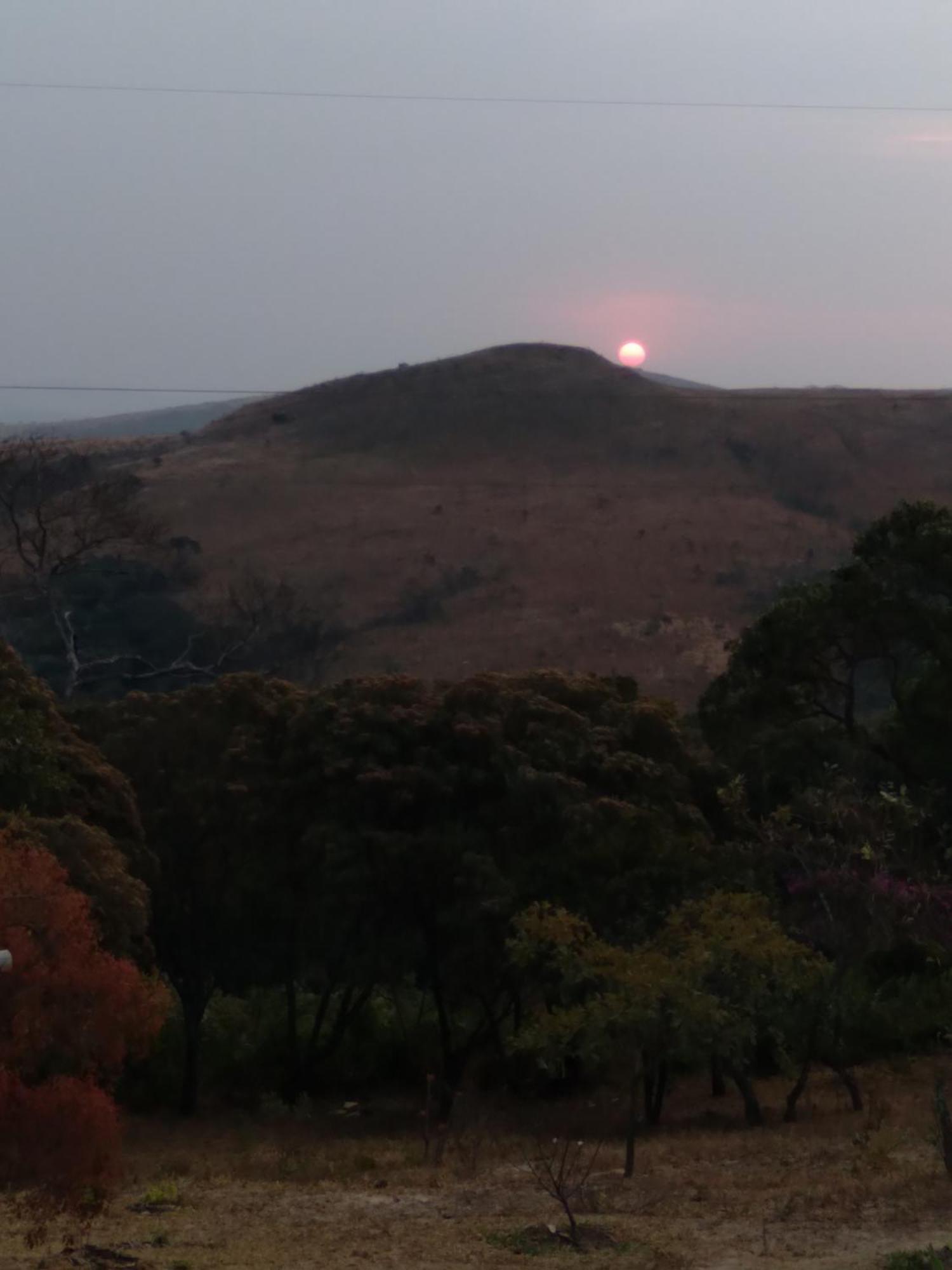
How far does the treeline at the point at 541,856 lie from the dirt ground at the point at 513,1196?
88cm

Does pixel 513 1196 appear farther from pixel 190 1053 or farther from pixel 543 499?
pixel 543 499

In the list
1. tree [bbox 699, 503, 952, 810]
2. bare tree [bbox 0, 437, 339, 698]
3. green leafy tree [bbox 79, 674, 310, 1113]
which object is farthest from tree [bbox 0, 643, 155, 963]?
bare tree [bbox 0, 437, 339, 698]

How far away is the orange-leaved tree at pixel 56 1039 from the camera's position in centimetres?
845

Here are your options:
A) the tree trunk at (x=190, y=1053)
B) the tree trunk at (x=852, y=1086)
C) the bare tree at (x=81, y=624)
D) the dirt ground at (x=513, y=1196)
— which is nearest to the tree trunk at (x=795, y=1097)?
the dirt ground at (x=513, y=1196)

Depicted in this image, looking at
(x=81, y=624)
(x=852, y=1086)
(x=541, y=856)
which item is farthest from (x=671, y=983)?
(x=81, y=624)

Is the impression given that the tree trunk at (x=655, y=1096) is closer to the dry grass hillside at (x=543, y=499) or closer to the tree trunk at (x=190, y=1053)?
the tree trunk at (x=190, y=1053)

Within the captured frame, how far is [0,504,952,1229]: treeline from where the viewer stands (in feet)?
49.0

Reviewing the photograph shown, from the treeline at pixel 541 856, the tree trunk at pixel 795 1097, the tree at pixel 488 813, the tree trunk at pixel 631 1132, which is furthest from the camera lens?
the tree at pixel 488 813

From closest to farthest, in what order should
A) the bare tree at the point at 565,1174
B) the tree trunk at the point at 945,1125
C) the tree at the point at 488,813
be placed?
the bare tree at the point at 565,1174 → the tree trunk at the point at 945,1125 → the tree at the point at 488,813

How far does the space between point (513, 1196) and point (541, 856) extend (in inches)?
206

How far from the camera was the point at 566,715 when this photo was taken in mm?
18641

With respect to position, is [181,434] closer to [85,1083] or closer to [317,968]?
[317,968]

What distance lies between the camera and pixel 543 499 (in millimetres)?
66812

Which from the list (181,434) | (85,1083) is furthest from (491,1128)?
(181,434)
